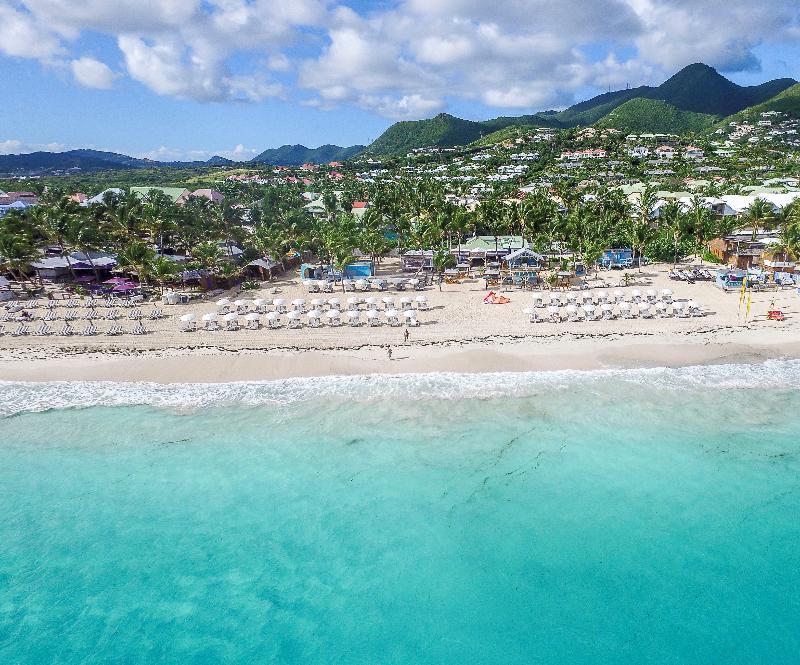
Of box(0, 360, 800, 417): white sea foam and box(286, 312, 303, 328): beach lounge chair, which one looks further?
box(286, 312, 303, 328): beach lounge chair

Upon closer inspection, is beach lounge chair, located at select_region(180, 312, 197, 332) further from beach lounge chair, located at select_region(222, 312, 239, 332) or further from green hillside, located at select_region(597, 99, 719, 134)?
green hillside, located at select_region(597, 99, 719, 134)

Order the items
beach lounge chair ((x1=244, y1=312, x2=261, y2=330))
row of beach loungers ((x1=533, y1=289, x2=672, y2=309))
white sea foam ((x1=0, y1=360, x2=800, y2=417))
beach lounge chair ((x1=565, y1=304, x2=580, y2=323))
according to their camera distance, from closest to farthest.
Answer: white sea foam ((x1=0, y1=360, x2=800, y2=417)), beach lounge chair ((x1=565, y1=304, x2=580, y2=323)), beach lounge chair ((x1=244, y1=312, x2=261, y2=330)), row of beach loungers ((x1=533, y1=289, x2=672, y2=309))

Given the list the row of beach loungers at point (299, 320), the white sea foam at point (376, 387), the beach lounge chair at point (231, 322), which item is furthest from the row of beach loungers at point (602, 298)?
the beach lounge chair at point (231, 322)

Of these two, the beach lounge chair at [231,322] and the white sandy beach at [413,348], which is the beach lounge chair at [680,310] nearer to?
the white sandy beach at [413,348]

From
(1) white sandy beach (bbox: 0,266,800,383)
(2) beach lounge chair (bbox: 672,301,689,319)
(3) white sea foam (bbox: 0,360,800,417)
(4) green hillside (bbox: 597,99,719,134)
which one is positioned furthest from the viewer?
(4) green hillside (bbox: 597,99,719,134)

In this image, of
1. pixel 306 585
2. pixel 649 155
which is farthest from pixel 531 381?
pixel 649 155

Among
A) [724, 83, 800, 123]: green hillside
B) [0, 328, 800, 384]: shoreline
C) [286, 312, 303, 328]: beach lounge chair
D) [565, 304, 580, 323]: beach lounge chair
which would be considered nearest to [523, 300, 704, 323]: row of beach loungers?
[565, 304, 580, 323]: beach lounge chair
